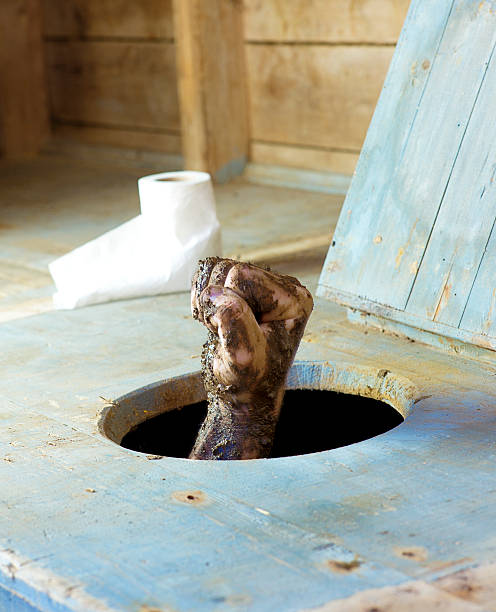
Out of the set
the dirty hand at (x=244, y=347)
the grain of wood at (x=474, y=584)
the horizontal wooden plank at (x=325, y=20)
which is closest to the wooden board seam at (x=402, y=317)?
the dirty hand at (x=244, y=347)

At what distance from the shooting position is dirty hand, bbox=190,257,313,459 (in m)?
2.31

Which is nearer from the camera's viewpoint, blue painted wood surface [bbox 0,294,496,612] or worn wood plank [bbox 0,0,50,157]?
blue painted wood surface [bbox 0,294,496,612]

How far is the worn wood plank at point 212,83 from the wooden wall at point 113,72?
2.27 ft

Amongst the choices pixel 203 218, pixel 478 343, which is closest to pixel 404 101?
pixel 478 343

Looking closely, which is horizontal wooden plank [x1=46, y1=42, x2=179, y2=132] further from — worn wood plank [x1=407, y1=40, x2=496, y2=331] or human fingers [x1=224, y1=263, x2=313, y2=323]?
human fingers [x1=224, y1=263, x2=313, y2=323]

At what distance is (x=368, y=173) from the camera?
3248 millimetres

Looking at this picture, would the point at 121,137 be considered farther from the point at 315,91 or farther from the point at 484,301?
the point at 484,301

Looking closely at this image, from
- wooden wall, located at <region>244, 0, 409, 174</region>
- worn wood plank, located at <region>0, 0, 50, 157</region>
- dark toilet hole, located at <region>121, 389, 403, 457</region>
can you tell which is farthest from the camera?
worn wood plank, located at <region>0, 0, 50, 157</region>

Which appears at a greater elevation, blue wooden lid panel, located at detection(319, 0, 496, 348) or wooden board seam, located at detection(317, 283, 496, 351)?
blue wooden lid panel, located at detection(319, 0, 496, 348)

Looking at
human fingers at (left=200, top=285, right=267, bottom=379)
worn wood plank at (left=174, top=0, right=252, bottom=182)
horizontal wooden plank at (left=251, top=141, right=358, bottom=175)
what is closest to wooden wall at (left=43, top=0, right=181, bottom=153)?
worn wood plank at (left=174, top=0, right=252, bottom=182)

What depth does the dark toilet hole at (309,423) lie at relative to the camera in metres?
2.87

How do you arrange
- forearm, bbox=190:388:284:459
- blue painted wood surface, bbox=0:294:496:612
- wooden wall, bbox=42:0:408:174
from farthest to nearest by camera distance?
wooden wall, bbox=42:0:408:174 → forearm, bbox=190:388:284:459 → blue painted wood surface, bbox=0:294:496:612

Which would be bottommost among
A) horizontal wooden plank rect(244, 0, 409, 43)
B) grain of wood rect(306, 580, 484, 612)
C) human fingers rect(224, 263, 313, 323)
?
grain of wood rect(306, 580, 484, 612)

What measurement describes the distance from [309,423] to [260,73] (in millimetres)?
4042
